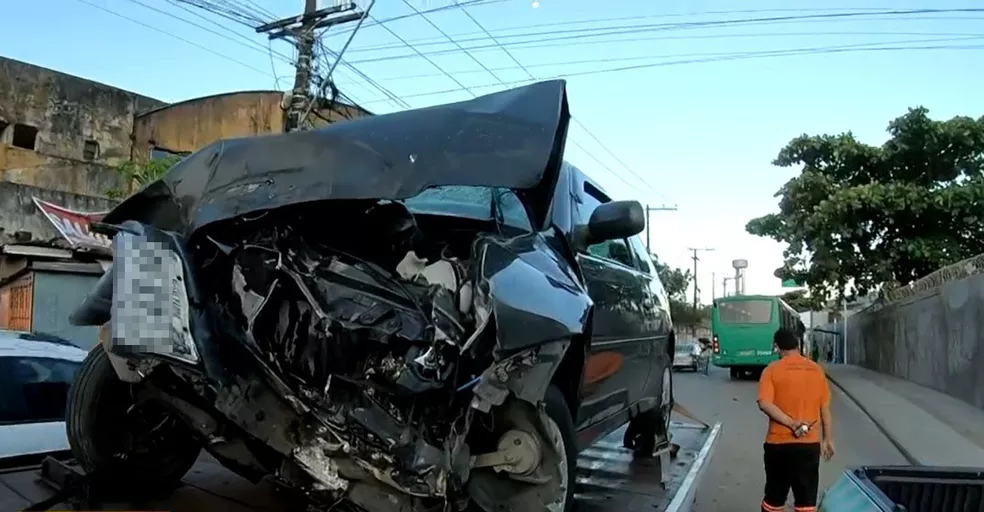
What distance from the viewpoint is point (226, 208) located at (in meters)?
2.65

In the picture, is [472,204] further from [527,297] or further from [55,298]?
[55,298]

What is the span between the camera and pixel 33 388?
3.93 m

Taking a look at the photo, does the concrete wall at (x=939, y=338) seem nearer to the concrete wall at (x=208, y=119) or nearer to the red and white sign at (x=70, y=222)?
the concrete wall at (x=208, y=119)

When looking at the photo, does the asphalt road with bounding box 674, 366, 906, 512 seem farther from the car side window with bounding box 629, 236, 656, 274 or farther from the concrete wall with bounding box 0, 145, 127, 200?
the concrete wall with bounding box 0, 145, 127, 200

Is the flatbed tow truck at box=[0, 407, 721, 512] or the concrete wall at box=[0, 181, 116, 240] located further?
the concrete wall at box=[0, 181, 116, 240]

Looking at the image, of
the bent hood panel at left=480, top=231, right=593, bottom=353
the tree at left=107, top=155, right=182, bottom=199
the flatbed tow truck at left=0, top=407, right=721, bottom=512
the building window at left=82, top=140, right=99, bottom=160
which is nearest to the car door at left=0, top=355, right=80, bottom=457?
the flatbed tow truck at left=0, top=407, right=721, bottom=512

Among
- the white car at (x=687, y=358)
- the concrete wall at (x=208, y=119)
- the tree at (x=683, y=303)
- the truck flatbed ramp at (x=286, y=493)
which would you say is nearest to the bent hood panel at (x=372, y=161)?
the truck flatbed ramp at (x=286, y=493)

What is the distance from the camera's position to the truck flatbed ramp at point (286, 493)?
116 inches

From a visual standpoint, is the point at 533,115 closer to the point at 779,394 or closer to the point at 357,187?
the point at 357,187

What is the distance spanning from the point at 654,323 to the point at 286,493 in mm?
2515

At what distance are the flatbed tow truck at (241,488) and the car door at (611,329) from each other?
37cm

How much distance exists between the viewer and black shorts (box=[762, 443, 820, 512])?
5500 mm

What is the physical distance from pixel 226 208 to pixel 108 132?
781 inches

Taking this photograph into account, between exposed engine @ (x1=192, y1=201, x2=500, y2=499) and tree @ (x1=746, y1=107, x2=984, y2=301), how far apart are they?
1903 cm
